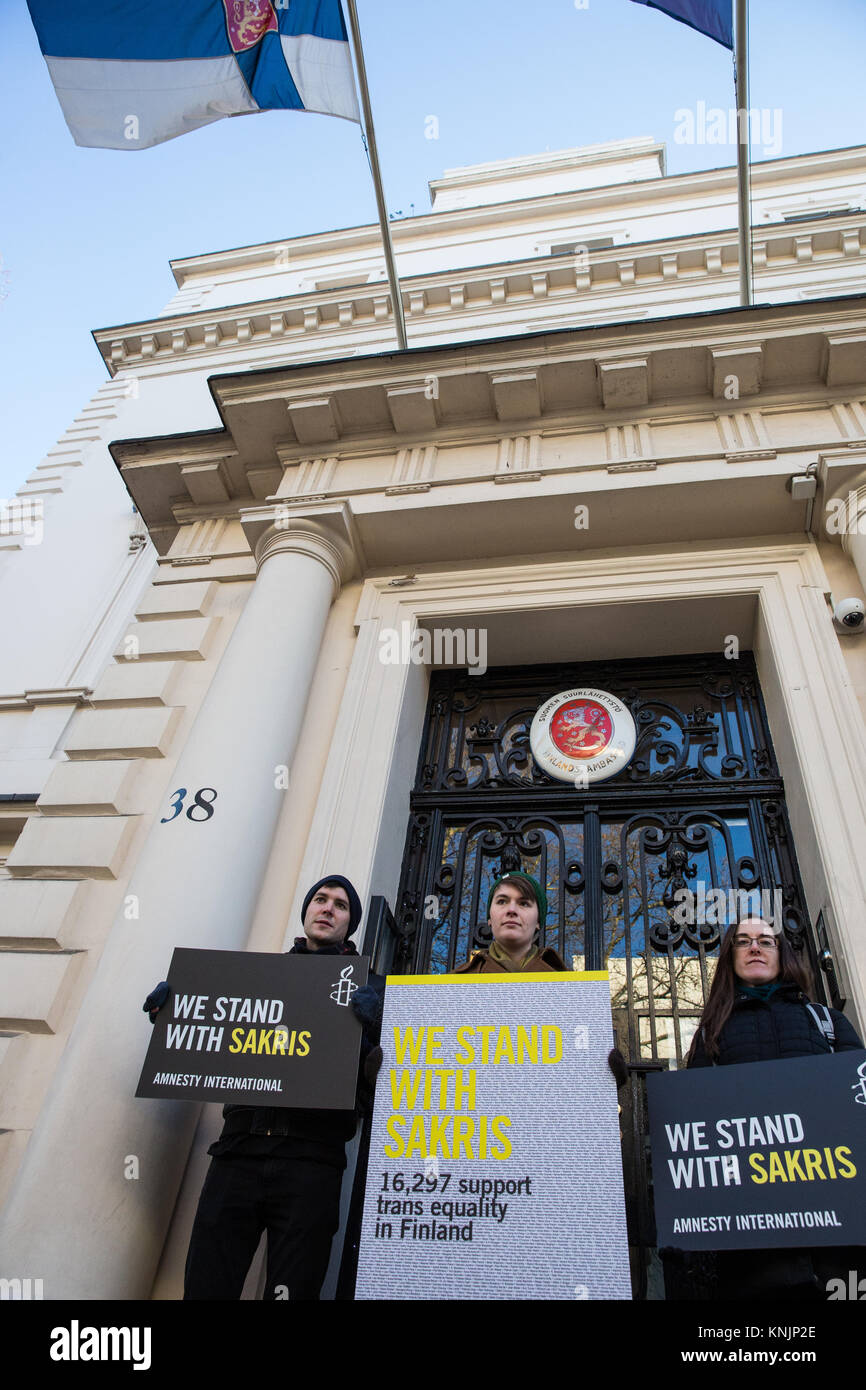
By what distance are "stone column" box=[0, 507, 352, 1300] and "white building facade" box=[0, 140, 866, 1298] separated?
0.02 metres

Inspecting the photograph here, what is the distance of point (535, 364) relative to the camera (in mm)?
7840

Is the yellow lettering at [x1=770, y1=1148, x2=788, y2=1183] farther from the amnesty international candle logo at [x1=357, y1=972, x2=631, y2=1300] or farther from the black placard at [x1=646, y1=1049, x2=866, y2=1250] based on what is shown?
the amnesty international candle logo at [x1=357, y1=972, x2=631, y2=1300]

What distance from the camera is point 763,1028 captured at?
3699 millimetres

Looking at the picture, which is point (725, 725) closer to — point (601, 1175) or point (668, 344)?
point (668, 344)

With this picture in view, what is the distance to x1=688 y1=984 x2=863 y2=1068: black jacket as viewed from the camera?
3.56m

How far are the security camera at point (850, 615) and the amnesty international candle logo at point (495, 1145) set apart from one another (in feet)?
13.6

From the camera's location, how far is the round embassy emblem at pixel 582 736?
687 centimetres

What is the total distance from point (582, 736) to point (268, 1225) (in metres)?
4.55

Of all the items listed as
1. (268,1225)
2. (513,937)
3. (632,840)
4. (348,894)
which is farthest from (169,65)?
(268,1225)

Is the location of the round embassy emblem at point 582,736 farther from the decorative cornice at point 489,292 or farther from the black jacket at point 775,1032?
the decorative cornice at point 489,292

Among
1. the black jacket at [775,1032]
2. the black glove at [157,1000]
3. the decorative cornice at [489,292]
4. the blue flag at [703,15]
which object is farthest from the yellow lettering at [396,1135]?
the decorative cornice at [489,292]

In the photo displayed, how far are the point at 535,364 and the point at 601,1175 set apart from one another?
6826mm

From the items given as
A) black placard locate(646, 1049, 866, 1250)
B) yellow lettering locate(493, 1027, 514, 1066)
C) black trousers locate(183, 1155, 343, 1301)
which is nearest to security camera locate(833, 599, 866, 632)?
black placard locate(646, 1049, 866, 1250)
